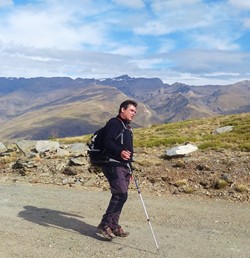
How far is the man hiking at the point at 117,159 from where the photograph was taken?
1008cm

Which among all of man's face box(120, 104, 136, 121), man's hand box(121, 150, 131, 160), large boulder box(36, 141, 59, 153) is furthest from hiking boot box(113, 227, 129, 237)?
large boulder box(36, 141, 59, 153)

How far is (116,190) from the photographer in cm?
1021

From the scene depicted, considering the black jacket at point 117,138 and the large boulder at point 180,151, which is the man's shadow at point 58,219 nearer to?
the black jacket at point 117,138

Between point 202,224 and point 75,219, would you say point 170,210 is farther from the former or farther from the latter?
point 75,219

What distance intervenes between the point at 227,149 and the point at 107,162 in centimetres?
1361

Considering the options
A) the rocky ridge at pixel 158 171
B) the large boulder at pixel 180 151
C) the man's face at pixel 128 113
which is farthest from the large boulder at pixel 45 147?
the man's face at pixel 128 113

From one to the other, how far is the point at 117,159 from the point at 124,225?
2.48m

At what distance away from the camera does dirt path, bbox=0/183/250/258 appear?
31.0ft

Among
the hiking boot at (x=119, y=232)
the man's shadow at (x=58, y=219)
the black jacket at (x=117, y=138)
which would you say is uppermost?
the black jacket at (x=117, y=138)

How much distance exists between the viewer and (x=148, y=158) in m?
22.0

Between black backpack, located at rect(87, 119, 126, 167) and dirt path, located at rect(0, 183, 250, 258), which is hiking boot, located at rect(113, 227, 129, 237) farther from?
black backpack, located at rect(87, 119, 126, 167)

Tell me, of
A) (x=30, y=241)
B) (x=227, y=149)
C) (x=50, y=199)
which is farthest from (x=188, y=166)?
(x=30, y=241)

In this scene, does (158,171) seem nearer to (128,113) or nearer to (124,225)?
(124,225)

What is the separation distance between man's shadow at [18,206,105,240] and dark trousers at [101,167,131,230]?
554mm
